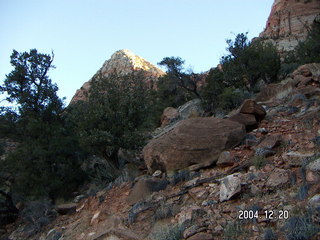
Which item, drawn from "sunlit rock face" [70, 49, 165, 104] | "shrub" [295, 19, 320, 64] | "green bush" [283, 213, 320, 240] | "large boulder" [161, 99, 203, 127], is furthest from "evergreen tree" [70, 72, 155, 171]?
"sunlit rock face" [70, 49, 165, 104]

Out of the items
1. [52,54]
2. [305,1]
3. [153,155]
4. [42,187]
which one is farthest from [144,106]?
[305,1]

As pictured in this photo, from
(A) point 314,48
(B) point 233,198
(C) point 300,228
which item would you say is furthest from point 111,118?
(A) point 314,48

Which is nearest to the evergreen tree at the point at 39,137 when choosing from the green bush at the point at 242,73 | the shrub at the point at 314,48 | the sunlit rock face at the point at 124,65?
the green bush at the point at 242,73

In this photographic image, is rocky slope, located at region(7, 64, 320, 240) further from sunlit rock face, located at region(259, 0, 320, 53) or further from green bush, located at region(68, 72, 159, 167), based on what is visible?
sunlit rock face, located at region(259, 0, 320, 53)

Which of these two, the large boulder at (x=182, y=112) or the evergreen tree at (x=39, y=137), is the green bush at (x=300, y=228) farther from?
the large boulder at (x=182, y=112)

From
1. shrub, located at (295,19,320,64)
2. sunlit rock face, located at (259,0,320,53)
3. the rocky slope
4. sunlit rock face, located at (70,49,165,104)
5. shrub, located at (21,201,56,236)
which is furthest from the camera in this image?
sunlit rock face, located at (70,49,165,104)

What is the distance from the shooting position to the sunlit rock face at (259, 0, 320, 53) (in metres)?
46.5

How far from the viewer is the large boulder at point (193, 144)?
8.80 meters

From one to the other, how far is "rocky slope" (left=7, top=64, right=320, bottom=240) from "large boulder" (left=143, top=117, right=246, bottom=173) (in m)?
0.24

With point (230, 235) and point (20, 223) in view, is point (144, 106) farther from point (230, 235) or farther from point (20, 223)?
point (230, 235)

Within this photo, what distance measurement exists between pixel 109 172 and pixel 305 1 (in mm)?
51618

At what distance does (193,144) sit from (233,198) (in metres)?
3.00

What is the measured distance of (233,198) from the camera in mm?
6121

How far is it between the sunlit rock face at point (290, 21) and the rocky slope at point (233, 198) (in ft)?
126
